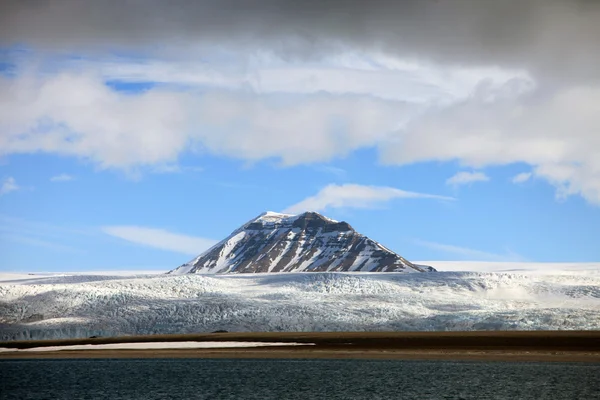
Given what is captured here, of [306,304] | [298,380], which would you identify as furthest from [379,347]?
[298,380]

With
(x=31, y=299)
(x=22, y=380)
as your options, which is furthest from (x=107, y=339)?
(x=22, y=380)

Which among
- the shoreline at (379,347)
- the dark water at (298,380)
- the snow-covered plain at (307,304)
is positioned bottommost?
the dark water at (298,380)

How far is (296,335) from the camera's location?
106250 millimetres

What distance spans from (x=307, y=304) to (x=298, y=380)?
193ft

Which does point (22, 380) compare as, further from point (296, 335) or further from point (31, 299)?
point (31, 299)

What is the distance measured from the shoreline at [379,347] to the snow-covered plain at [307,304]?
455cm

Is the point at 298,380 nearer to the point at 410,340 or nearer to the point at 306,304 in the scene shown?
the point at 410,340

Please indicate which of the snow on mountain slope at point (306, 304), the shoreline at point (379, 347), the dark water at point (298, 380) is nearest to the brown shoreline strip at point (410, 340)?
the shoreline at point (379, 347)

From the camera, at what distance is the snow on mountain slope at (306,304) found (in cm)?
10938

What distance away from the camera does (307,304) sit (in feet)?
381

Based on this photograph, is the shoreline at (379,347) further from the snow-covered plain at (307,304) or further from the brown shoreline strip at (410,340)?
the snow-covered plain at (307,304)

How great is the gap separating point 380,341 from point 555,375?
37773 mm

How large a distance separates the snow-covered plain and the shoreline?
4.55 m

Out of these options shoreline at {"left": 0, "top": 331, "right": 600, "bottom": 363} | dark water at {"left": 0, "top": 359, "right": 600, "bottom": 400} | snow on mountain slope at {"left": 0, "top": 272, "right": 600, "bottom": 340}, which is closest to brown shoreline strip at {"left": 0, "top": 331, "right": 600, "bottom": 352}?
shoreline at {"left": 0, "top": 331, "right": 600, "bottom": 363}
